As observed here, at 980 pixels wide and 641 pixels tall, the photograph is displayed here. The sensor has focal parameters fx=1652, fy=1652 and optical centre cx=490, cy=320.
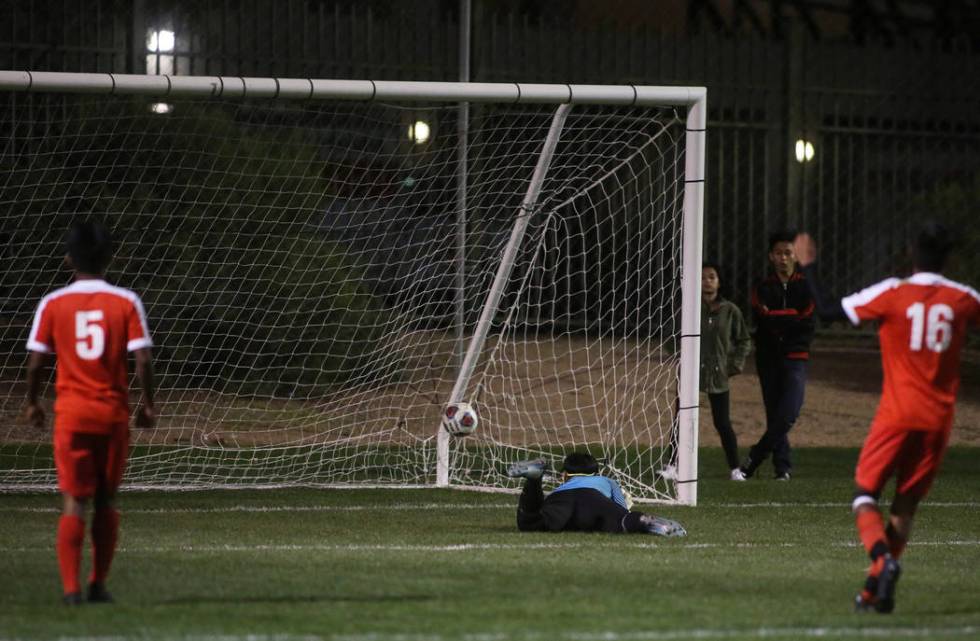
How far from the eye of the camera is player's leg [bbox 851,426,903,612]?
6.61m

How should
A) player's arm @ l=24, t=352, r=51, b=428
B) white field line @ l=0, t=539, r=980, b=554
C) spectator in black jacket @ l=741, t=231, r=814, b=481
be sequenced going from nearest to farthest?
player's arm @ l=24, t=352, r=51, b=428 → white field line @ l=0, t=539, r=980, b=554 → spectator in black jacket @ l=741, t=231, r=814, b=481

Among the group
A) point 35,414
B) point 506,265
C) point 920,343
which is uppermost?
point 506,265

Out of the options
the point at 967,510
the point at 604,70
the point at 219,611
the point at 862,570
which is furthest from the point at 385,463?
the point at 604,70

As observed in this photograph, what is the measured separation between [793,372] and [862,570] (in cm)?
538

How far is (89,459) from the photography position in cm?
677

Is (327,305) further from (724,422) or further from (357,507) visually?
(724,422)

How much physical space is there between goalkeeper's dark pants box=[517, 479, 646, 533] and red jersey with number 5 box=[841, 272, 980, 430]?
3028 millimetres

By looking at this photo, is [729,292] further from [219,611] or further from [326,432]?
[219,611]

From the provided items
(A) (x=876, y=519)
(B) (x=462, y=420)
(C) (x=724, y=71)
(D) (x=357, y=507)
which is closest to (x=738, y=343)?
(B) (x=462, y=420)

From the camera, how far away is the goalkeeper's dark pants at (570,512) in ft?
32.0

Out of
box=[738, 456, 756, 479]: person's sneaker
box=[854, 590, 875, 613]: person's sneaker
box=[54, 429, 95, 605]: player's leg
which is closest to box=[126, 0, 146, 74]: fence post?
box=[738, 456, 756, 479]: person's sneaker

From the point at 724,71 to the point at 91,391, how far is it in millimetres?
16778

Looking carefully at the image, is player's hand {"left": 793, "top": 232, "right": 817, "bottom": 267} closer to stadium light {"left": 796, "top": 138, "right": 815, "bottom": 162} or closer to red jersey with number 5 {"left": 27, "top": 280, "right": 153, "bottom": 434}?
red jersey with number 5 {"left": 27, "top": 280, "right": 153, "bottom": 434}

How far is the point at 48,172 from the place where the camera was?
45.7 feet
